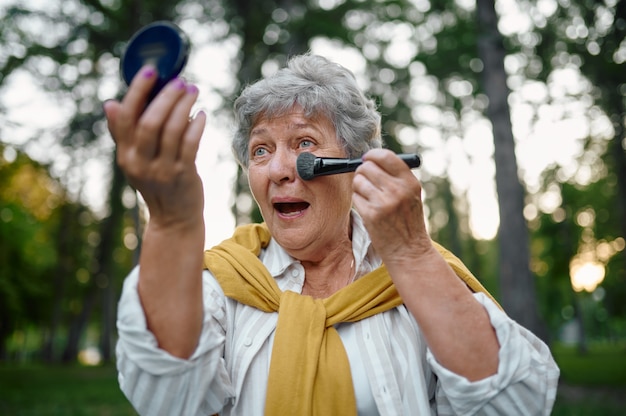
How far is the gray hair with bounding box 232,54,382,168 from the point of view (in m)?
2.23

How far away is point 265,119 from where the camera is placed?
2.26m

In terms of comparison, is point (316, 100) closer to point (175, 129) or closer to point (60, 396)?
point (175, 129)

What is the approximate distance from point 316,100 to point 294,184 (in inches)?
14.2

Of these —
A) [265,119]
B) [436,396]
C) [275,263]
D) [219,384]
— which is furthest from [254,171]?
[436,396]

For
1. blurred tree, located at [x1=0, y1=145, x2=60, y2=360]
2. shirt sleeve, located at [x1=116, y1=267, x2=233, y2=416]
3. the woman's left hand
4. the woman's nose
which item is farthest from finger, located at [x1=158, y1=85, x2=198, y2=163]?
blurred tree, located at [x1=0, y1=145, x2=60, y2=360]

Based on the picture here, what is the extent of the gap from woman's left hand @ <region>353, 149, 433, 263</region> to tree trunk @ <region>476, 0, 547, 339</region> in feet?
22.2

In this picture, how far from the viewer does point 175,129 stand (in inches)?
50.8

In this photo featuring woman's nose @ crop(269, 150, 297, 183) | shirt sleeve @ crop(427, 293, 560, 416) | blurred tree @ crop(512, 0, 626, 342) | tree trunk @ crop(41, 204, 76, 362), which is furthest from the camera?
tree trunk @ crop(41, 204, 76, 362)

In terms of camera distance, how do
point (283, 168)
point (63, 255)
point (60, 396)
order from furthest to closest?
point (63, 255) < point (60, 396) < point (283, 168)

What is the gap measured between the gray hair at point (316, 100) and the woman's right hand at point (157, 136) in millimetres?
902

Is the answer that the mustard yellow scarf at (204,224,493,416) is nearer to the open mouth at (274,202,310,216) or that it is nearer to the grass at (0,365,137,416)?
the open mouth at (274,202,310,216)

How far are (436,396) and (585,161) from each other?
20035 millimetres

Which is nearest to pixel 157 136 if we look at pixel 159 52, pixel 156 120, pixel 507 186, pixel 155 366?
pixel 156 120

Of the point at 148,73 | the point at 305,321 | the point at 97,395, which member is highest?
the point at 148,73
